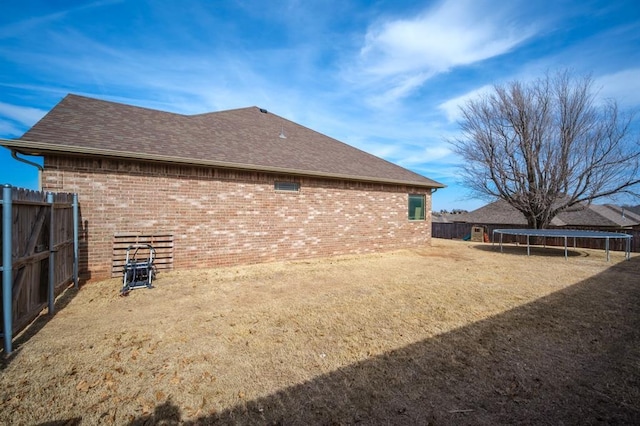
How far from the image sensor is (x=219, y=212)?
828cm

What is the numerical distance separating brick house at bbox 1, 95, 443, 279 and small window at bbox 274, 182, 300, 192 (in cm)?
3

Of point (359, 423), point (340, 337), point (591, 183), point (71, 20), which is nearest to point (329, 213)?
point (340, 337)

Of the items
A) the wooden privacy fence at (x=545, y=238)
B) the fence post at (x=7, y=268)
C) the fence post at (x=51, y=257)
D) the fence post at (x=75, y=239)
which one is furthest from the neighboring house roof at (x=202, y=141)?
the wooden privacy fence at (x=545, y=238)

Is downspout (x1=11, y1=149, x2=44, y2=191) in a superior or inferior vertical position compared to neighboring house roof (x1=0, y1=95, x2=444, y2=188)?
inferior

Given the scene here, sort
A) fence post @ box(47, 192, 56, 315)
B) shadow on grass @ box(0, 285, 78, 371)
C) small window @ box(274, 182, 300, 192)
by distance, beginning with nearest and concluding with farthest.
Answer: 1. shadow on grass @ box(0, 285, 78, 371)
2. fence post @ box(47, 192, 56, 315)
3. small window @ box(274, 182, 300, 192)

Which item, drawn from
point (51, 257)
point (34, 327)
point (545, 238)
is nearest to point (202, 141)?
point (51, 257)

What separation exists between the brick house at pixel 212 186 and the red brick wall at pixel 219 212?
27mm

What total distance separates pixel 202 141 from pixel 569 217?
32606 mm

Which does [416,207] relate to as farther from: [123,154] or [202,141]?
[123,154]

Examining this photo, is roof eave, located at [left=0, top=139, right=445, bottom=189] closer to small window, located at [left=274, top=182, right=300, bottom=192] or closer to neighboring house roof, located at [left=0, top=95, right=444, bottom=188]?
neighboring house roof, located at [left=0, top=95, right=444, bottom=188]

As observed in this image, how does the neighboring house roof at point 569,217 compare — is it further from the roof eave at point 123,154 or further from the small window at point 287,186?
the roof eave at point 123,154

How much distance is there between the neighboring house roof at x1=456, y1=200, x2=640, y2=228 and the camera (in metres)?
24.3

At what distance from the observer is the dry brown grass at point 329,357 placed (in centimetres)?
251

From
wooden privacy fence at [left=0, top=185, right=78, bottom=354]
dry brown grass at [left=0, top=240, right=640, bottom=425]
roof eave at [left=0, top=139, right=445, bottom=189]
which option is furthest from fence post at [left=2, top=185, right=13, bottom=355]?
roof eave at [left=0, top=139, right=445, bottom=189]
